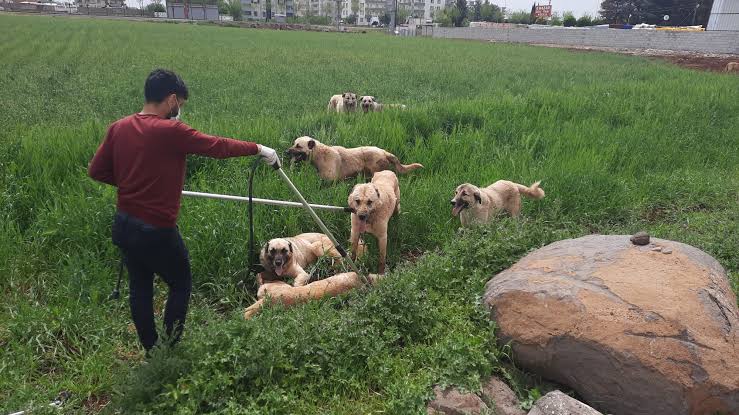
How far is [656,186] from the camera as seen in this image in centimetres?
830

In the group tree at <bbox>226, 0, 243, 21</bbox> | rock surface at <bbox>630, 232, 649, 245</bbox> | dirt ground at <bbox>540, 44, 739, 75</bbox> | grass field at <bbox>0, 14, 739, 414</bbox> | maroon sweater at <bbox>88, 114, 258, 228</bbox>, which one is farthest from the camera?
tree at <bbox>226, 0, 243, 21</bbox>

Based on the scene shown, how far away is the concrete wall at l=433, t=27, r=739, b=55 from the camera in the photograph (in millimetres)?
34906

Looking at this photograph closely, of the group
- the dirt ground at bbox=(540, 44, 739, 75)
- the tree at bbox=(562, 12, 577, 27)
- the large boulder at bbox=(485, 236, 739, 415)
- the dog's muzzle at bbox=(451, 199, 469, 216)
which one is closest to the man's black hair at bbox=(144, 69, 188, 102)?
the large boulder at bbox=(485, 236, 739, 415)

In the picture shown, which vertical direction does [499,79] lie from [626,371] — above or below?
above

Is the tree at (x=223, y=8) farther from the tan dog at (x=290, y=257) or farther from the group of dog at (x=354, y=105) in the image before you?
the tan dog at (x=290, y=257)

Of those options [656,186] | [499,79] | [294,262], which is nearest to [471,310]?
[294,262]

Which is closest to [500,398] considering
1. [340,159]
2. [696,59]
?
[340,159]

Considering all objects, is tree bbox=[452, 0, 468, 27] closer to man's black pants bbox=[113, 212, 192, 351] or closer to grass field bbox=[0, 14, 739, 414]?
grass field bbox=[0, 14, 739, 414]

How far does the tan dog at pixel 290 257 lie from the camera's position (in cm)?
497

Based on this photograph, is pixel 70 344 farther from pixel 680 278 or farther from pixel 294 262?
pixel 680 278

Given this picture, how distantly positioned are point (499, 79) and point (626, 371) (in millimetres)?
17111

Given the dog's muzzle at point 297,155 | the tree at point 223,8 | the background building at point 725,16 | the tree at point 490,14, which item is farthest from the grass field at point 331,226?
the tree at point 223,8

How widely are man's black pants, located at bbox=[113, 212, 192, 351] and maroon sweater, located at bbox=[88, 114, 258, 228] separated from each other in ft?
0.31

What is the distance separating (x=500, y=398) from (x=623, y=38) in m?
47.6
